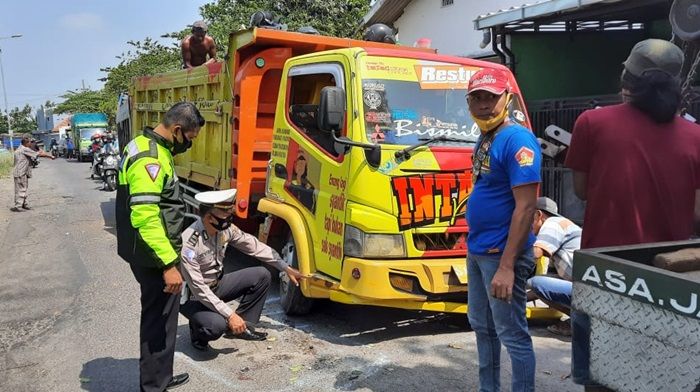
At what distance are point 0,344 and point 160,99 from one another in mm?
5258

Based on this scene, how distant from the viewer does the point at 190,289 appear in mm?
4605

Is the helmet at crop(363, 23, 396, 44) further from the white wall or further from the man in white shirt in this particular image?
the white wall

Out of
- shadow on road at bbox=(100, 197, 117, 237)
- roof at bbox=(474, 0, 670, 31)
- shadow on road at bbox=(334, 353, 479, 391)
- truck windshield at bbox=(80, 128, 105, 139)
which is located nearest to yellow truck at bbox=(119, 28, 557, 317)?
shadow on road at bbox=(334, 353, 479, 391)

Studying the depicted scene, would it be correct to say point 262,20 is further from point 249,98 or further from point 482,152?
point 482,152

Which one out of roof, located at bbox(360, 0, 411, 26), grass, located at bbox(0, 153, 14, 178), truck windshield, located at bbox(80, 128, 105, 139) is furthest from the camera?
truck windshield, located at bbox(80, 128, 105, 139)

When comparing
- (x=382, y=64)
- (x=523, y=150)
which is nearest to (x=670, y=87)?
(x=523, y=150)

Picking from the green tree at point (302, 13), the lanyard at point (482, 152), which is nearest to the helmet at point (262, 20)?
the lanyard at point (482, 152)

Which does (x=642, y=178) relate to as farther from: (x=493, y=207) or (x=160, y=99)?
(x=160, y=99)

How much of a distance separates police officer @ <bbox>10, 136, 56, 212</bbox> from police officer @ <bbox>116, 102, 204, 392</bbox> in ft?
40.1

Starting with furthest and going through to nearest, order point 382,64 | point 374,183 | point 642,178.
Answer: point 382,64, point 374,183, point 642,178

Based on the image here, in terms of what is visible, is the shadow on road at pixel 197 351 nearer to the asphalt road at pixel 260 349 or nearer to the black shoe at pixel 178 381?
the asphalt road at pixel 260 349

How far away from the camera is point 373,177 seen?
15.0ft

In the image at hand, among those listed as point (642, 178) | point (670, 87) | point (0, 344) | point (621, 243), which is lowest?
point (0, 344)

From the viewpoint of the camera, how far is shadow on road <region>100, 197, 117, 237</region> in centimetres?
1100
